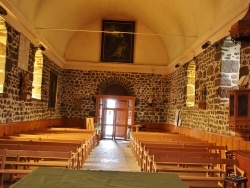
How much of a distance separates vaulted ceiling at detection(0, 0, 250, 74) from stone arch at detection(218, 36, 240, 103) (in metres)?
0.39

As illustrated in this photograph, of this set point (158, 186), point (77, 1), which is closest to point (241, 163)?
point (158, 186)

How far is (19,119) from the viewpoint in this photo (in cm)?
964

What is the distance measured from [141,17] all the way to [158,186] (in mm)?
13631

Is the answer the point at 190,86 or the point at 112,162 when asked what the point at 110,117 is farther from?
the point at 112,162

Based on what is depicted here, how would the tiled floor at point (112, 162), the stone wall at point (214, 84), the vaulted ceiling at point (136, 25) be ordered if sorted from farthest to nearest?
the vaulted ceiling at point (136, 25)
the stone wall at point (214, 84)
the tiled floor at point (112, 162)

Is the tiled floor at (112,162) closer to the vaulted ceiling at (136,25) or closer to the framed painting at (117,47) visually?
the vaulted ceiling at (136,25)

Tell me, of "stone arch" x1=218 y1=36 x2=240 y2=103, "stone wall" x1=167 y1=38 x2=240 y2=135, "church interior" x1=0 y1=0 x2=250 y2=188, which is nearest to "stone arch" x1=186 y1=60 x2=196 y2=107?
"church interior" x1=0 y1=0 x2=250 y2=188

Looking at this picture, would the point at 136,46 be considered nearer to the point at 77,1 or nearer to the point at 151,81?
the point at 151,81

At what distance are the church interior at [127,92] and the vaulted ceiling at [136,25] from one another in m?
0.05

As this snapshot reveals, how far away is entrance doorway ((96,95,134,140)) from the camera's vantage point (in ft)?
54.6

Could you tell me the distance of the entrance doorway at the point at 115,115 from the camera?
54.6 feet

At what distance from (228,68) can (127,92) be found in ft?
28.0

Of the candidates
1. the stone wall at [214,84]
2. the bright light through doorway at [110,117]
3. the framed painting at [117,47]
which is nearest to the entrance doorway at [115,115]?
the bright light through doorway at [110,117]

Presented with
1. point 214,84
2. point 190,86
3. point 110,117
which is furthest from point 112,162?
point 110,117
